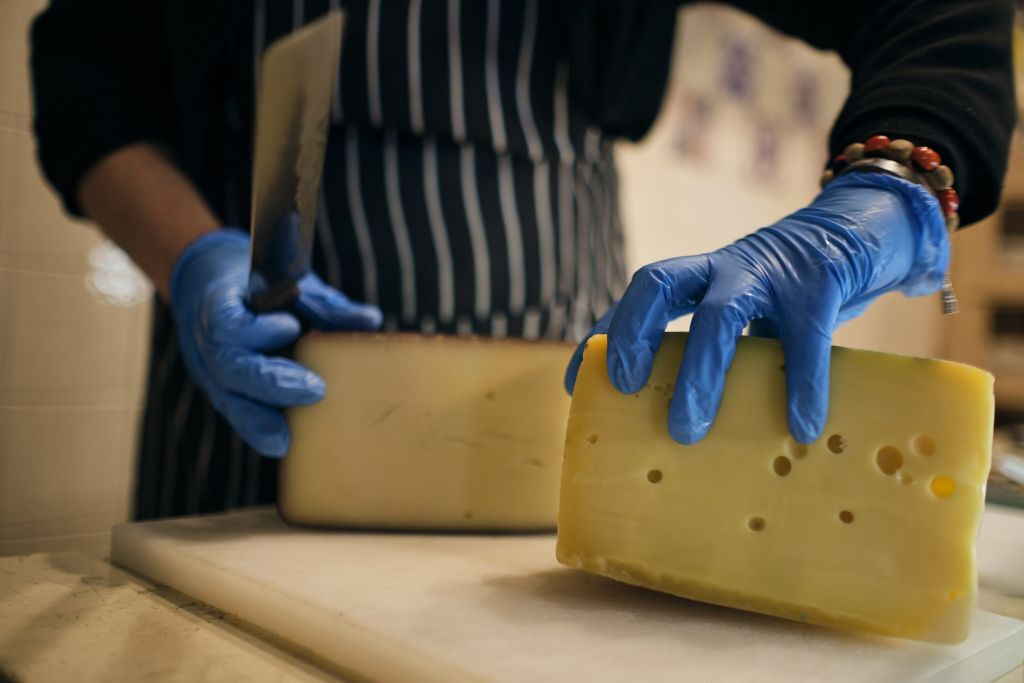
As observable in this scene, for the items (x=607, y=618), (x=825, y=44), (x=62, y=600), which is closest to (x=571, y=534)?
(x=607, y=618)

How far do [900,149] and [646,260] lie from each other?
2.19 m

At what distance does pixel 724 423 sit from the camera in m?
0.69

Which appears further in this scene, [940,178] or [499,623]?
[940,178]

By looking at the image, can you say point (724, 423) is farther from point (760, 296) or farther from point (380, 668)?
point (380, 668)

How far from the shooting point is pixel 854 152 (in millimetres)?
846

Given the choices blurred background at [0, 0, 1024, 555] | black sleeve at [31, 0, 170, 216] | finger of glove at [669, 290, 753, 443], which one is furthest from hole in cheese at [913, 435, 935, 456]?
black sleeve at [31, 0, 170, 216]

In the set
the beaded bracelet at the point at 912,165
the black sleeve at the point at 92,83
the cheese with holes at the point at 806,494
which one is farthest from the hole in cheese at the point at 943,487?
the black sleeve at the point at 92,83

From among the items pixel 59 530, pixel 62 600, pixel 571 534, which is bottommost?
pixel 59 530

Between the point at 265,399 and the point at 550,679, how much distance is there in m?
0.50

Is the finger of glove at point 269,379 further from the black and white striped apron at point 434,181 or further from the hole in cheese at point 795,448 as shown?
the hole in cheese at point 795,448

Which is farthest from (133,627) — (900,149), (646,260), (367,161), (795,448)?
(646,260)

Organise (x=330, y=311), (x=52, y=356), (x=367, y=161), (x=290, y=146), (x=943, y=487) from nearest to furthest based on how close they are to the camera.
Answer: (x=943, y=487), (x=290, y=146), (x=330, y=311), (x=367, y=161), (x=52, y=356)

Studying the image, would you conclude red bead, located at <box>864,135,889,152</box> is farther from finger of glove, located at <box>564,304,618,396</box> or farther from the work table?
the work table

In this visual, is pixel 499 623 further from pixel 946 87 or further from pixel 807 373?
pixel 946 87
